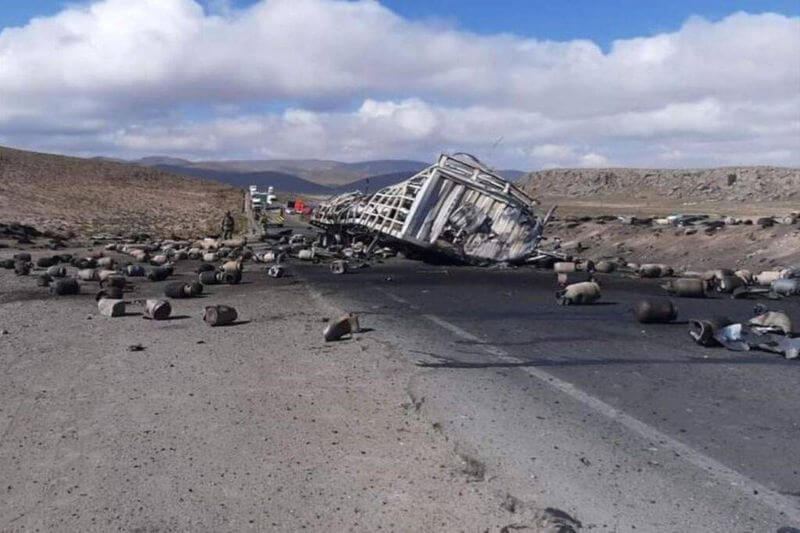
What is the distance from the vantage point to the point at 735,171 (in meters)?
73.4

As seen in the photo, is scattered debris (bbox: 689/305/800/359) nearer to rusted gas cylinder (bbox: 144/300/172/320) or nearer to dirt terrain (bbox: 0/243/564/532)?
dirt terrain (bbox: 0/243/564/532)

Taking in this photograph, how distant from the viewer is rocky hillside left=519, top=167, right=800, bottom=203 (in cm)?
6631

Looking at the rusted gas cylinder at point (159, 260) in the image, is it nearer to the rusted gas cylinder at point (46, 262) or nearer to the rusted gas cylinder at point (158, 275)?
the rusted gas cylinder at point (46, 262)

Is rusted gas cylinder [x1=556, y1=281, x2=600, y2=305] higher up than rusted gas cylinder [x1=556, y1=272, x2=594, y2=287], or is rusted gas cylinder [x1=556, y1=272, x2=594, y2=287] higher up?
rusted gas cylinder [x1=556, y1=281, x2=600, y2=305]

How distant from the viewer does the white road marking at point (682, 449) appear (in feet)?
17.0

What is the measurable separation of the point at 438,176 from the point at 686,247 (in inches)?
287

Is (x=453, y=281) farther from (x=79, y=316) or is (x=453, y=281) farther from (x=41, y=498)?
(x=41, y=498)

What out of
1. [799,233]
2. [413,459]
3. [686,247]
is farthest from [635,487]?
[686,247]

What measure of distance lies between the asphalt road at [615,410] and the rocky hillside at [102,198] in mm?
29814

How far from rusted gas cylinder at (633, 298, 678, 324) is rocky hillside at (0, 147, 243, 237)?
99.1 ft

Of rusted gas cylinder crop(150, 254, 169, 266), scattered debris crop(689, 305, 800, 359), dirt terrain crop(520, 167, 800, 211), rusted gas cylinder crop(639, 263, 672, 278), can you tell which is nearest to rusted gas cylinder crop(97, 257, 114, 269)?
rusted gas cylinder crop(150, 254, 169, 266)

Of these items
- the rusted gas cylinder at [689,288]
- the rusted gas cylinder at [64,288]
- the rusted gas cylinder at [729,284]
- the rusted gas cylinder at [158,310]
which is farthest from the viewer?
the rusted gas cylinder at [729,284]

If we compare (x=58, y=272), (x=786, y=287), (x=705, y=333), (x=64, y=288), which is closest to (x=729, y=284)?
(x=786, y=287)

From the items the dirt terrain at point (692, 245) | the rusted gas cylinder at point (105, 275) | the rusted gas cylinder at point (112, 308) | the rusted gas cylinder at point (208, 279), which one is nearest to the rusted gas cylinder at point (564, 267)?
the dirt terrain at point (692, 245)
